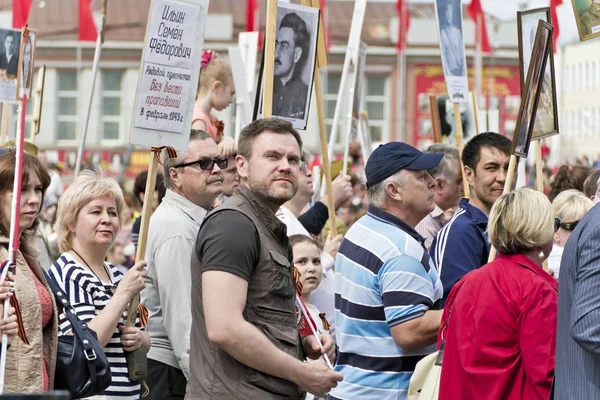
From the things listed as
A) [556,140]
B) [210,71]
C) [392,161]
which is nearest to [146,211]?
[392,161]

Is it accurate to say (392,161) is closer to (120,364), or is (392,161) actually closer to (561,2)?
(120,364)

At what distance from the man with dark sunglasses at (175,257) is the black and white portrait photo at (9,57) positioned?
1.34 m

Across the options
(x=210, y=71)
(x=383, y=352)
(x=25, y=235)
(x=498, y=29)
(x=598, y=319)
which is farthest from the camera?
(x=498, y=29)

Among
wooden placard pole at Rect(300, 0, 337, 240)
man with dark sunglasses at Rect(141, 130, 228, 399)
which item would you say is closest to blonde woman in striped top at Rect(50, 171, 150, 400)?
man with dark sunglasses at Rect(141, 130, 228, 399)

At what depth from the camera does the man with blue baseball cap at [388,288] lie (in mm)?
4773

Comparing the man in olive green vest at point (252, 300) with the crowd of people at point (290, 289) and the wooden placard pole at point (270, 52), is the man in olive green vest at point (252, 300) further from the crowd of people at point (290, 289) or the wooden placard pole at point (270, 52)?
the wooden placard pole at point (270, 52)

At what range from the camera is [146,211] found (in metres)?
4.98

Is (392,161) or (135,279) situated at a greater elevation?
(392,161)

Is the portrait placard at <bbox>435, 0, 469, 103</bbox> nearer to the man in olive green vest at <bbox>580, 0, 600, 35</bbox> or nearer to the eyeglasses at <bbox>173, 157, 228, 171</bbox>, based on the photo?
the man in olive green vest at <bbox>580, 0, 600, 35</bbox>

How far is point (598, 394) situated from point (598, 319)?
281 millimetres

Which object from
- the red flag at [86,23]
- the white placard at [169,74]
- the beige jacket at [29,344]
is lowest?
the beige jacket at [29,344]

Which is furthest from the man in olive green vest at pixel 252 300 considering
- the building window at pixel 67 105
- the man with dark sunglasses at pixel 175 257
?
the building window at pixel 67 105

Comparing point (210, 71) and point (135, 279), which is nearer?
point (135, 279)

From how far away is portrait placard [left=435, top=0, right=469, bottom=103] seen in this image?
25.7 feet
